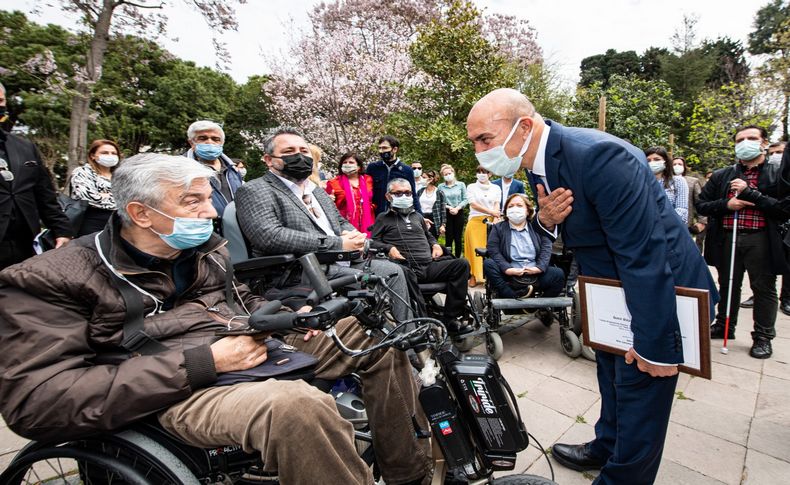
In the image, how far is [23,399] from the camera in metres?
1.20

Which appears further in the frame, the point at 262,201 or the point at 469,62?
the point at 469,62

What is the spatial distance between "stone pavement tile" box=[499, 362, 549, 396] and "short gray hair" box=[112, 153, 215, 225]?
2830 millimetres

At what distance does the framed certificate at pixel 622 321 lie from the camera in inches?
59.9

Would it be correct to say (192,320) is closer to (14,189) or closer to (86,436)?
(86,436)

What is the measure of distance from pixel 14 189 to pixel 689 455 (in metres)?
5.25

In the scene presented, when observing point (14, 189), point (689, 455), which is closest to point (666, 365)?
point (689, 455)

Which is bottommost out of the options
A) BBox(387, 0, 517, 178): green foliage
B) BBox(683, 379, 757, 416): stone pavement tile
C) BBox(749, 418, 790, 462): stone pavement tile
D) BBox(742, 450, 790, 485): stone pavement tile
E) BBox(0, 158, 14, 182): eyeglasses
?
BBox(683, 379, 757, 416): stone pavement tile

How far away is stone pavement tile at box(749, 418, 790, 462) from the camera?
232 centimetres

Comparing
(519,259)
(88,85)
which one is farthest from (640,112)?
(88,85)

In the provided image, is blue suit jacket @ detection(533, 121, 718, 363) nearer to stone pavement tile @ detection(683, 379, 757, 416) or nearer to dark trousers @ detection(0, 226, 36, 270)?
stone pavement tile @ detection(683, 379, 757, 416)

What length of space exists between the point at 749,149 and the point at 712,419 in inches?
97.2

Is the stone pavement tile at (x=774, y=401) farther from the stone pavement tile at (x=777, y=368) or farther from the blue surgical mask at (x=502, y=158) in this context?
the blue surgical mask at (x=502, y=158)

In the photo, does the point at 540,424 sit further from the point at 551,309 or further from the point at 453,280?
the point at 453,280

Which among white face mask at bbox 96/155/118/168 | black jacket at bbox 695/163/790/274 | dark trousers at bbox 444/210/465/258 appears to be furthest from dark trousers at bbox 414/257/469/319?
dark trousers at bbox 444/210/465/258
